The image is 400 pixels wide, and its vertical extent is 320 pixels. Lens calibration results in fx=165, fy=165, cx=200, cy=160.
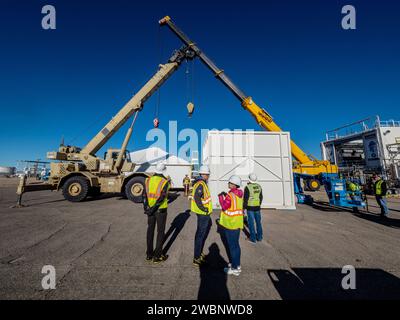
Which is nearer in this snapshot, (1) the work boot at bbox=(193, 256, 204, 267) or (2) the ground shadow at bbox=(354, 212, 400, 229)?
(1) the work boot at bbox=(193, 256, 204, 267)

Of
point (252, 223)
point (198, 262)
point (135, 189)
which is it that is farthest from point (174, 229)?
point (135, 189)

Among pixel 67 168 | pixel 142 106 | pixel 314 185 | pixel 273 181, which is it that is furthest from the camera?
pixel 314 185

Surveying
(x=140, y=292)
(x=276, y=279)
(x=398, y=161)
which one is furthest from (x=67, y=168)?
(x=398, y=161)

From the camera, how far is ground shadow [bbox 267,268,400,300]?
7.27 feet

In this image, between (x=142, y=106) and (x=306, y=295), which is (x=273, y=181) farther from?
(x=142, y=106)

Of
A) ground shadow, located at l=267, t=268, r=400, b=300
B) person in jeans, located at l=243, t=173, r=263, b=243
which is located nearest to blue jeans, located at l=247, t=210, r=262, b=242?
person in jeans, located at l=243, t=173, r=263, b=243

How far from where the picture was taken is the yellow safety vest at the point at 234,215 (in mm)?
2580

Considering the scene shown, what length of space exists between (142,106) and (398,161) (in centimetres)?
2433

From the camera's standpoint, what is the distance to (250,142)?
27.2 feet

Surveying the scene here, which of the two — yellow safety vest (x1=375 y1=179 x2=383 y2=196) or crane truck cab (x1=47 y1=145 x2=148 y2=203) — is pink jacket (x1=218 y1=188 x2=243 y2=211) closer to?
crane truck cab (x1=47 y1=145 x2=148 y2=203)

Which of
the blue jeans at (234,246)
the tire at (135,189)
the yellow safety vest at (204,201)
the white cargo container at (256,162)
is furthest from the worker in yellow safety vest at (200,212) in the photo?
the tire at (135,189)

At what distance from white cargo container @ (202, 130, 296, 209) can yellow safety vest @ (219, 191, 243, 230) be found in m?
5.21

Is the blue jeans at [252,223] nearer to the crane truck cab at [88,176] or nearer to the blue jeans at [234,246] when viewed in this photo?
the blue jeans at [234,246]

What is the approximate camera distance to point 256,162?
8.19 meters
